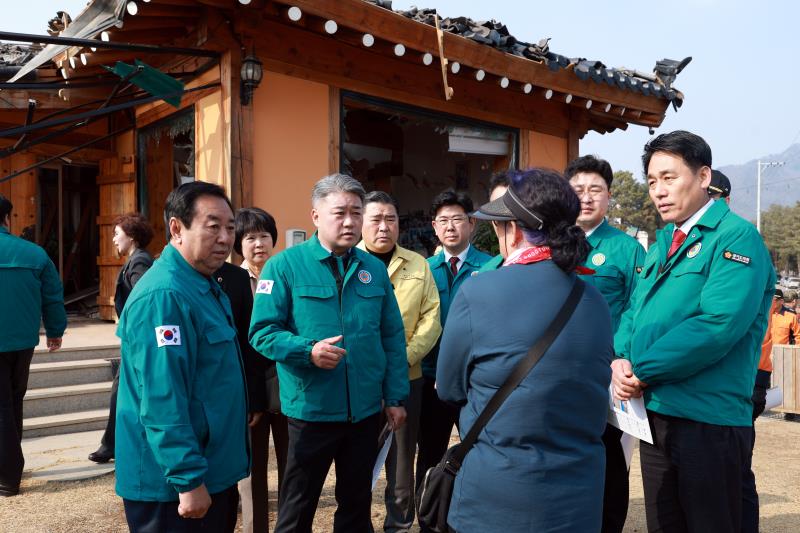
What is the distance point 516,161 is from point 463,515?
6.94 metres

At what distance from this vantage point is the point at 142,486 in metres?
1.97


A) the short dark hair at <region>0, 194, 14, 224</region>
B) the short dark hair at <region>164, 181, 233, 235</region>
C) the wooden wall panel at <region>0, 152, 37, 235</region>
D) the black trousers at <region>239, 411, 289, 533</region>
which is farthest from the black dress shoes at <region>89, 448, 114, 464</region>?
the wooden wall panel at <region>0, 152, 37, 235</region>

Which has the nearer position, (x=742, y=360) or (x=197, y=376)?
(x=197, y=376)

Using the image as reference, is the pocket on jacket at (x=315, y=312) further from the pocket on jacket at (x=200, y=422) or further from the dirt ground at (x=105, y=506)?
the dirt ground at (x=105, y=506)

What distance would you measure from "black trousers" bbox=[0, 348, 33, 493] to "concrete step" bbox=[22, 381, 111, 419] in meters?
1.43

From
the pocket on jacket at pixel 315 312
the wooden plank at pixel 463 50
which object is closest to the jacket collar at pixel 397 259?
the pocket on jacket at pixel 315 312

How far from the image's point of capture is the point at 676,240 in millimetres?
2537

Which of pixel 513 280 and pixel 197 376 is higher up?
pixel 513 280

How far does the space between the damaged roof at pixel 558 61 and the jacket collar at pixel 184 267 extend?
423cm

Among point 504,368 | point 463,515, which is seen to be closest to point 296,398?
point 463,515

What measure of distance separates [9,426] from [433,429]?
309 cm

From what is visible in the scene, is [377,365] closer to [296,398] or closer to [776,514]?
[296,398]

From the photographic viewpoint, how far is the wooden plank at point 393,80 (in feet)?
19.7

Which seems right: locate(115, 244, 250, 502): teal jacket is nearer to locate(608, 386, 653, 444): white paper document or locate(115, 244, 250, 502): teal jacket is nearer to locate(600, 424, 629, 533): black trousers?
locate(608, 386, 653, 444): white paper document
